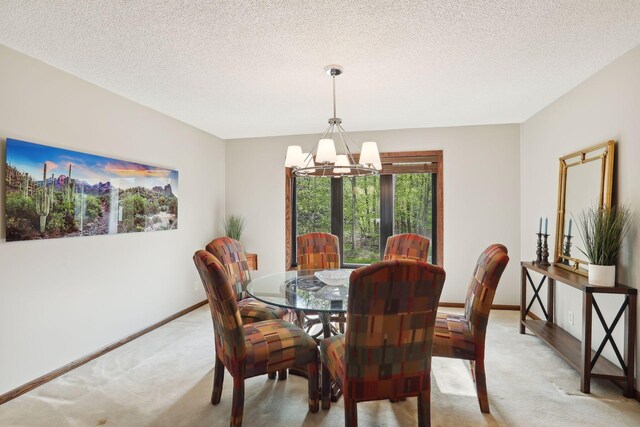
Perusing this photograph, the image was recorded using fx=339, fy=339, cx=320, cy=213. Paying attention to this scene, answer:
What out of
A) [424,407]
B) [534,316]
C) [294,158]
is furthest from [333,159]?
[534,316]

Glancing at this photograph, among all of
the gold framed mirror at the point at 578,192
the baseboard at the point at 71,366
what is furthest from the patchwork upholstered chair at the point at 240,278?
the gold framed mirror at the point at 578,192

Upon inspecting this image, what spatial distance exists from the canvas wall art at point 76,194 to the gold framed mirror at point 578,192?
3994 millimetres

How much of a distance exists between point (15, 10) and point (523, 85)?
3.61 metres

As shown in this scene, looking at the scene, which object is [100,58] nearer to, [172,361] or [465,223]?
[172,361]

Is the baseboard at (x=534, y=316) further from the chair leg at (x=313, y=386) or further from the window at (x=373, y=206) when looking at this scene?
the chair leg at (x=313, y=386)

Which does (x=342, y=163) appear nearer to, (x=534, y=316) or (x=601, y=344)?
Result: (x=601, y=344)

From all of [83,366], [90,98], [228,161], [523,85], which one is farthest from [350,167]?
[228,161]

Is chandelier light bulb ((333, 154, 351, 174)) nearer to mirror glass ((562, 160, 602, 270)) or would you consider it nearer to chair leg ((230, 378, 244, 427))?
chair leg ((230, 378, 244, 427))

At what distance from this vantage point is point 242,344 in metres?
1.87

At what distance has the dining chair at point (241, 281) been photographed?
8.59 ft

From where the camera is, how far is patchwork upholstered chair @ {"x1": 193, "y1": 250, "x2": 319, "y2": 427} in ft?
6.01

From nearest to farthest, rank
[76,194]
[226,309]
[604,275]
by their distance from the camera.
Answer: [226,309] < [604,275] < [76,194]

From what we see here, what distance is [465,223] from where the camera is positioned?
14.2ft

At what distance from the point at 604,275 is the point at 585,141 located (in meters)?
1.22
